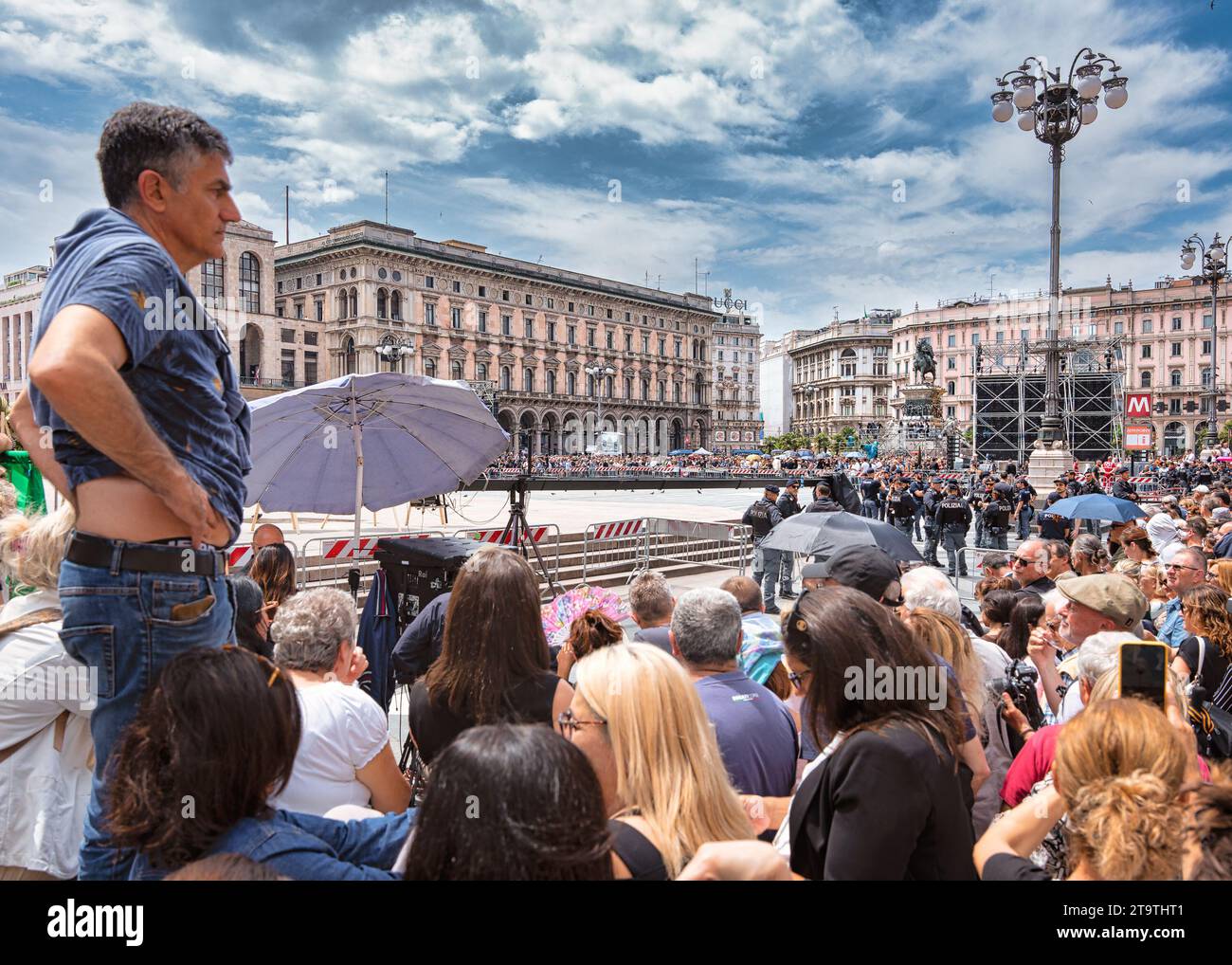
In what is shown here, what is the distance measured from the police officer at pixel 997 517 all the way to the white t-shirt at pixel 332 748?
15.9 meters

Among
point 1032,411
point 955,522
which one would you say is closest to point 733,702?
point 955,522

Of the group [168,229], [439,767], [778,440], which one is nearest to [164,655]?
[439,767]

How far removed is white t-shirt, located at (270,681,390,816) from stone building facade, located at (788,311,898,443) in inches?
3962

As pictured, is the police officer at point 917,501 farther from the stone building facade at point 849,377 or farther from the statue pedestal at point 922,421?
the stone building facade at point 849,377

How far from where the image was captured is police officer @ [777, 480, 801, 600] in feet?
39.8

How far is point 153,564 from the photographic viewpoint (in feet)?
6.49

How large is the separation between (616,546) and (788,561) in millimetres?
3190

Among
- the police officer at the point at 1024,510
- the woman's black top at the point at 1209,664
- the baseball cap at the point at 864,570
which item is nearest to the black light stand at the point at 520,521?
the baseball cap at the point at 864,570

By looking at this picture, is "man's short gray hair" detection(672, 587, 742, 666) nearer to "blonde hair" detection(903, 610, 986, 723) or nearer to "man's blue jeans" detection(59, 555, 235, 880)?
"blonde hair" detection(903, 610, 986, 723)

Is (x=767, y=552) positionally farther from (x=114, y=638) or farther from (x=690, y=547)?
(x=114, y=638)

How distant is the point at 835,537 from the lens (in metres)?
7.42

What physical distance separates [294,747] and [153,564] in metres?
0.60
